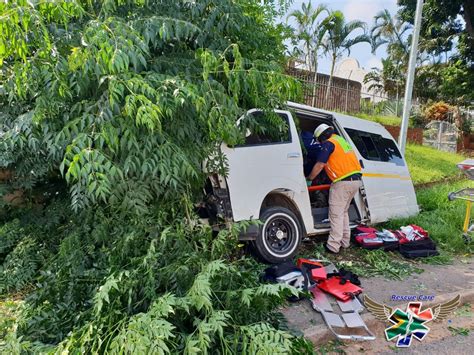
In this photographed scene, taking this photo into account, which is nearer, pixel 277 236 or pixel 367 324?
pixel 367 324

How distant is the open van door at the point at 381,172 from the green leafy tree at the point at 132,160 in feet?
8.36

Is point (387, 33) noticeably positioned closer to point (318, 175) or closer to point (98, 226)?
point (318, 175)

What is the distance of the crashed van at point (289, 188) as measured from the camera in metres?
4.27

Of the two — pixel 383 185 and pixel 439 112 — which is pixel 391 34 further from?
pixel 383 185

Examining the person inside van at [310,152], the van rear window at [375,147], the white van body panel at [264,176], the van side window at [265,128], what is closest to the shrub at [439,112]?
the van rear window at [375,147]

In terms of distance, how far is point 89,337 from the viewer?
89.0 inches

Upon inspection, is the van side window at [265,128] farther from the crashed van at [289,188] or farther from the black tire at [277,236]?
the black tire at [277,236]

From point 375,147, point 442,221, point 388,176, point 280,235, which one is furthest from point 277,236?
point 442,221

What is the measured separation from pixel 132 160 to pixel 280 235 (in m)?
2.56

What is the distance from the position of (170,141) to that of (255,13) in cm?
235

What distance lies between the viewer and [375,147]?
610 cm

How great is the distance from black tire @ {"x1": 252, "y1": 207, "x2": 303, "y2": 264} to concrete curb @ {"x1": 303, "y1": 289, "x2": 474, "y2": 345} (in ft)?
4.36

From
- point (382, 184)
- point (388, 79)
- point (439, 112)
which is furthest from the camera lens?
point (388, 79)

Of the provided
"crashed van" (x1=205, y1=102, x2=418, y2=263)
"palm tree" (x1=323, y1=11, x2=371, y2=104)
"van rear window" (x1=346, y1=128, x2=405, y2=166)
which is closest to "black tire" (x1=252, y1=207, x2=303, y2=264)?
"crashed van" (x1=205, y1=102, x2=418, y2=263)
